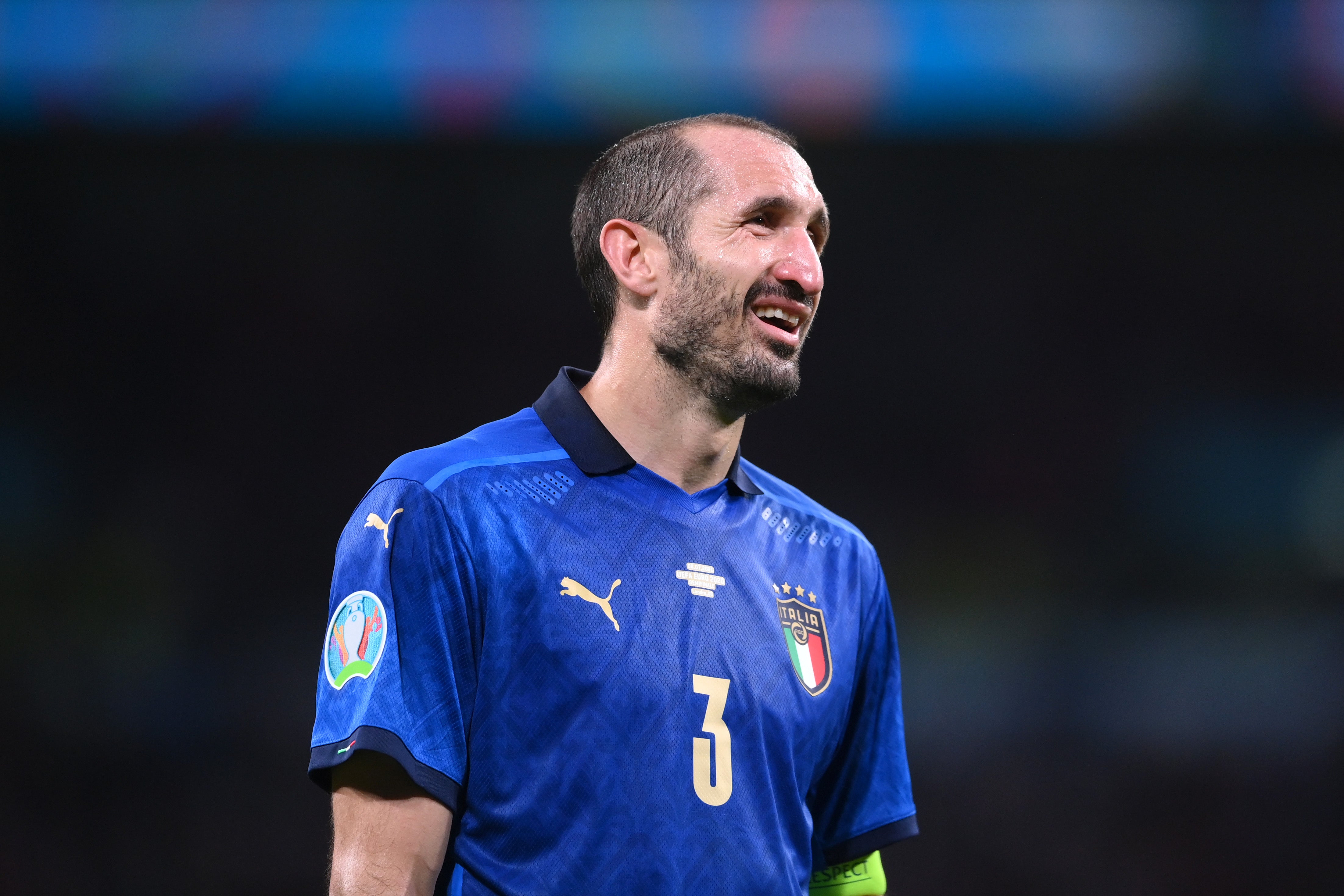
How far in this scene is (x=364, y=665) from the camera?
4.86 ft

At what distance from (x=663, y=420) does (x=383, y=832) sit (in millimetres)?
696

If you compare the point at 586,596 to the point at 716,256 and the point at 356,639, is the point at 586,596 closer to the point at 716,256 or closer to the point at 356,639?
the point at 356,639

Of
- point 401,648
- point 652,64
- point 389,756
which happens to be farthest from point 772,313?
point 652,64

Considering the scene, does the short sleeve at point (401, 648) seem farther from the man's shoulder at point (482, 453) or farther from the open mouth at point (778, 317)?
the open mouth at point (778, 317)

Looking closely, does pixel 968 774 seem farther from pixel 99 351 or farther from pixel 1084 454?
pixel 99 351

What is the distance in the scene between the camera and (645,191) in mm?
1872

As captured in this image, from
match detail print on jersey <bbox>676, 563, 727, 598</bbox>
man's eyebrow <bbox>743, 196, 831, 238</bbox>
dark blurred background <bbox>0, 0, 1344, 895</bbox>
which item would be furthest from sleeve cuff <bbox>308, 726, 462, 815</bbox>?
dark blurred background <bbox>0, 0, 1344, 895</bbox>

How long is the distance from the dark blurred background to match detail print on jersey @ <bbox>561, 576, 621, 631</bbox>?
428cm

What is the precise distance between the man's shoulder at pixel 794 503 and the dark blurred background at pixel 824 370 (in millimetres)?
4063

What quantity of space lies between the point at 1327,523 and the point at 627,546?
223 inches

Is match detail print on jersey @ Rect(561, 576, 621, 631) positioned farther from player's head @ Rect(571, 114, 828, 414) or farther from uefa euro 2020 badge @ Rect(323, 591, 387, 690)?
player's head @ Rect(571, 114, 828, 414)

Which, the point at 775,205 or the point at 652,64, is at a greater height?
the point at 652,64

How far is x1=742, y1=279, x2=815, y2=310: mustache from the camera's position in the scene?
5.73 feet

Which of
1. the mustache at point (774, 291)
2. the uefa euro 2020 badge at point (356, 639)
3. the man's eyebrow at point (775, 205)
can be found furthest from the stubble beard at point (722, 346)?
the uefa euro 2020 badge at point (356, 639)
